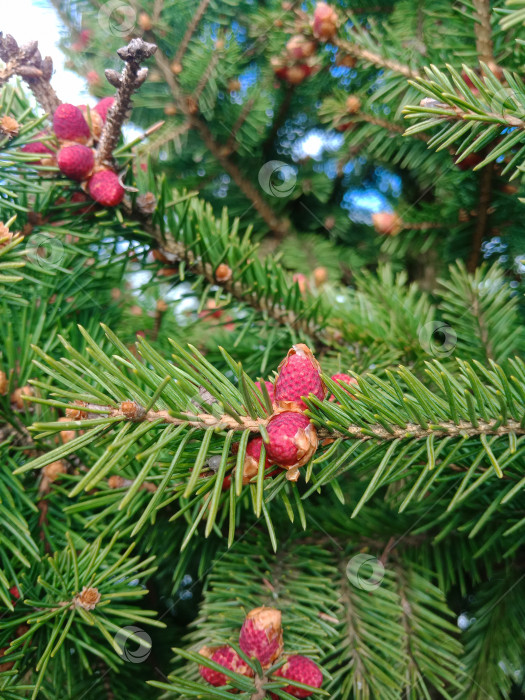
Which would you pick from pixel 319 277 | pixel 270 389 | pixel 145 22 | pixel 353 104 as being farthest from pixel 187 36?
pixel 270 389

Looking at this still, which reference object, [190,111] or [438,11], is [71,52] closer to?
[190,111]

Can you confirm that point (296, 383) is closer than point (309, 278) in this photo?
Yes

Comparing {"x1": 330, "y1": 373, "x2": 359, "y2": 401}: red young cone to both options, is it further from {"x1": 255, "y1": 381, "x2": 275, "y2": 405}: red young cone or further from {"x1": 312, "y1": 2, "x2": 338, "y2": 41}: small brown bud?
{"x1": 312, "y1": 2, "x2": 338, "y2": 41}: small brown bud

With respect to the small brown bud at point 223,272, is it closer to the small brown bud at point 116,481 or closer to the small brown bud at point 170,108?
the small brown bud at point 116,481

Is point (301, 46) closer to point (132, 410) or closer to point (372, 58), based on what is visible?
point (372, 58)

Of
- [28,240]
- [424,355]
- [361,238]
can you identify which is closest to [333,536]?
[424,355]

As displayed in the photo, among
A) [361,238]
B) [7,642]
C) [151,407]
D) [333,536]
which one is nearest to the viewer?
[151,407]

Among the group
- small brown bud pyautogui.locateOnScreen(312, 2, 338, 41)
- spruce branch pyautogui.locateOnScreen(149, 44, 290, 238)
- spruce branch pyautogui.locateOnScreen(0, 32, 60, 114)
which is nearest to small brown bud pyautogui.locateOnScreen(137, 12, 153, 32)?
spruce branch pyautogui.locateOnScreen(149, 44, 290, 238)
